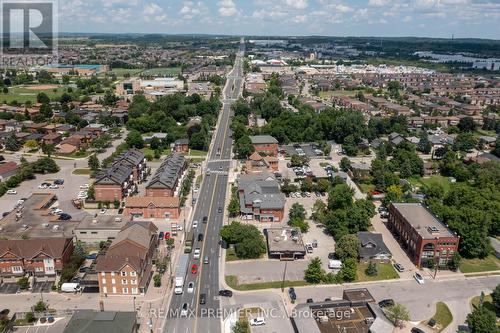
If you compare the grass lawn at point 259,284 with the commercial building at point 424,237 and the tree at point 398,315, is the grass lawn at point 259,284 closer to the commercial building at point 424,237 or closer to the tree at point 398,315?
the tree at point 398,315

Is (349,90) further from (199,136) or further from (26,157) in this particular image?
(26,157)

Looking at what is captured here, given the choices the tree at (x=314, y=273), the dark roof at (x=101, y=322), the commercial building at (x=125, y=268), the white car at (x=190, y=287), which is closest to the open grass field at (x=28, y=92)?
the commercial building at (x=125, y=268)

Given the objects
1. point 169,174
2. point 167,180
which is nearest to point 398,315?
point 167,180

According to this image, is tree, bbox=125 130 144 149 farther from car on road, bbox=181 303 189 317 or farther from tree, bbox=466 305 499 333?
tree, bbox=466 305 499 333

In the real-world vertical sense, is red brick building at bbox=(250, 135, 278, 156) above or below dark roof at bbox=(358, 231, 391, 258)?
above

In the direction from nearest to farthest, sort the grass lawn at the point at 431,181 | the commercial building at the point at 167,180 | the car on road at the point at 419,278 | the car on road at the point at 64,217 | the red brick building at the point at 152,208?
the car on road at the point at 419,278 < the car on road at the point at 64,217 < the red brick building at the point at 152,208 < the commercial building at the point at 167,180 < the grass lawn at the point at 431,181

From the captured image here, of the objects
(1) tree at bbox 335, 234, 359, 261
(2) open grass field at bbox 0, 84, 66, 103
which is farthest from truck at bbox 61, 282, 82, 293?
(2) open grass field at bbox 0, 84, 66, 103

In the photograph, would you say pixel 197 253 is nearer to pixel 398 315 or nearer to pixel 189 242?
pixel 189 242
